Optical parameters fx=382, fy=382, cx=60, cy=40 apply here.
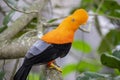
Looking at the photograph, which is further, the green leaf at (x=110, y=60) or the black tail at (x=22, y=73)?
the green leaf at (x=110, y=60)

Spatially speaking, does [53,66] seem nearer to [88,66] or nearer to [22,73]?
[22,73]

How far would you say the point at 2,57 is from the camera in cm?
195

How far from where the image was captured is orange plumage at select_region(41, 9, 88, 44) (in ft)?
6.24

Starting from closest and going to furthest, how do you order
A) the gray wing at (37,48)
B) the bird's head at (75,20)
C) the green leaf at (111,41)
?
the gray wing at (37,48)
the bird's head at (75,20)
the green leaf at (111,41)

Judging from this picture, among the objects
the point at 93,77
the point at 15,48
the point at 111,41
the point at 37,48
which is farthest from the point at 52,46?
the point at 111,41

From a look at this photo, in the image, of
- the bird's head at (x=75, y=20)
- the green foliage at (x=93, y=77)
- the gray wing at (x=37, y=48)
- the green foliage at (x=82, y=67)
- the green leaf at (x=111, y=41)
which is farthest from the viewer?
the green foliage at (x=82, y=67)

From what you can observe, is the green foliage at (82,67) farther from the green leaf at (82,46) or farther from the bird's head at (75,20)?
the bird's head at (75,20)

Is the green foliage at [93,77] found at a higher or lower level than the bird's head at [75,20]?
lower

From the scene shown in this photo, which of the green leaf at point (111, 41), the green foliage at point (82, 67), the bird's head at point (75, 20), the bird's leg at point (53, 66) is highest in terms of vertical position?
the bird's head at point (75, 20)

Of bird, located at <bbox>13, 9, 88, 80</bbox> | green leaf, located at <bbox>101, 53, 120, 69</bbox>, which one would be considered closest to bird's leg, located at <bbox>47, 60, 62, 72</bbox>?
bird, located at <bbox>13, 9, 88, 80</bbox>

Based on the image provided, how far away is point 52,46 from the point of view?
1888 millimetres

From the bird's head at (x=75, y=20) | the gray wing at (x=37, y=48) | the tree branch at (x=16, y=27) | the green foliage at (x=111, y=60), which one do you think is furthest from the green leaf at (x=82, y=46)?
the gray wing at (x=37, y=48)

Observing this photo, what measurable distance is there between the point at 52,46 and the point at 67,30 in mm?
133

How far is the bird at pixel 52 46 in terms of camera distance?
71.5 inches
